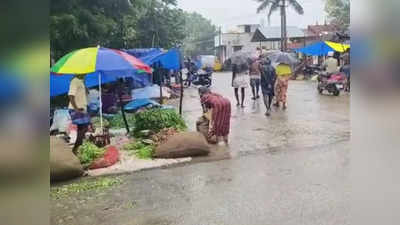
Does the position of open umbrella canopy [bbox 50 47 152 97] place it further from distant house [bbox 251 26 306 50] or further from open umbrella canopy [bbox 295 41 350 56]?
distant house [bbox 251 26 306 50]

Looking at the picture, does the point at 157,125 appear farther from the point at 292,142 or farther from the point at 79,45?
the point at 79,45

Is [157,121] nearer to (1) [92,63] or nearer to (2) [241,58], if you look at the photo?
(1) [92,63]

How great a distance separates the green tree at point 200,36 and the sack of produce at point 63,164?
41.7m

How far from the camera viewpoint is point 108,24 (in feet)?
36.5

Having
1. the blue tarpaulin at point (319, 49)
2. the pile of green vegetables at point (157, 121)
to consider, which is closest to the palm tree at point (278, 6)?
the blue tarpaulin at point (319, 49)

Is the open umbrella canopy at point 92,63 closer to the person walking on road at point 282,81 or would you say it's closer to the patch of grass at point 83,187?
the patch of grass at point 83,187

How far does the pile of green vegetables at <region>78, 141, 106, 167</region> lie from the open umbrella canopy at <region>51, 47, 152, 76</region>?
3.55ft

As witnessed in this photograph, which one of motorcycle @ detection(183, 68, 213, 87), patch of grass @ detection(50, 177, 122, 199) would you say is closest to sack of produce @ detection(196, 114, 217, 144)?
patch of grass @ detection(50, 177, 122, 199)

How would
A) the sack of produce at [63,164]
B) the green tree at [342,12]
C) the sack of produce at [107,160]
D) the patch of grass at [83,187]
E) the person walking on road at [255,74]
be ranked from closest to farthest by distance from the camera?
1. the green tree at [342,12]
2. the patch of grass at [83,187]
3. the sack of produce at [63,164]
4. the sack of produce at [107,160]
5. the person walking on road at [255,74]

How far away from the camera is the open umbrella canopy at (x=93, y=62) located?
21.1 feet

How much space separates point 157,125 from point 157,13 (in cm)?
1223

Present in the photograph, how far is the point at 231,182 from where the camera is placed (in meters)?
5.30

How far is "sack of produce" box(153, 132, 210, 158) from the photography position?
254 inches

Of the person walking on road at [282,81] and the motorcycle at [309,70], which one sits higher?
the motorcycle at [309,70]
